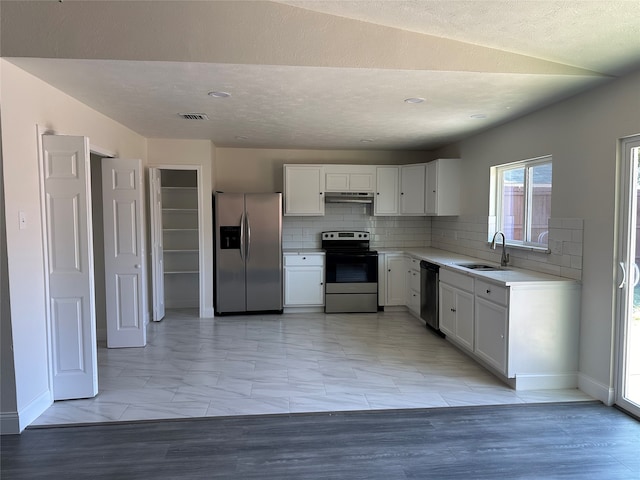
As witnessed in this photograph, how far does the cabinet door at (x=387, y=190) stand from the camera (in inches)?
233

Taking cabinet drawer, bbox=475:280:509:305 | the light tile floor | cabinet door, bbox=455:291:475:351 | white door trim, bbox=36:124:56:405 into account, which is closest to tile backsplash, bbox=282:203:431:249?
the light tile floor

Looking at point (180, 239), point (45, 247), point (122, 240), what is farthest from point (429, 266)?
point (45, 247)

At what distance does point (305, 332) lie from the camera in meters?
4.77

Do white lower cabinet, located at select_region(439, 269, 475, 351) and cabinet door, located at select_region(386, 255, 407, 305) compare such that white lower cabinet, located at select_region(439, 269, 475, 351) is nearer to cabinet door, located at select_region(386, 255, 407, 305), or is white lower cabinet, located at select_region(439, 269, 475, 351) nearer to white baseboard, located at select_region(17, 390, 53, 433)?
cabinet door, located at select_region(386, 255, 407, 305)

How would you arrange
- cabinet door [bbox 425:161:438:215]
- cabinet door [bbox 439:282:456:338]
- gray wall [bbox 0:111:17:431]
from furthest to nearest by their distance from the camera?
cabinet door [bbox 425:161:438:215] → cabinet door [bbox 439:282:456:338] → gray wall [bbox 0:111:17:431]

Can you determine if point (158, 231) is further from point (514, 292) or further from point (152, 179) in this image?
point (514, 292)

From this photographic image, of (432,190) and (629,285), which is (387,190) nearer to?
(432,190)

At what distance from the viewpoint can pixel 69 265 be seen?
118 inches

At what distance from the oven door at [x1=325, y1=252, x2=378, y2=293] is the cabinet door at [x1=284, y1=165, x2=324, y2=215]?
775 mm

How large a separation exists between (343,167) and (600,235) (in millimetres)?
3487

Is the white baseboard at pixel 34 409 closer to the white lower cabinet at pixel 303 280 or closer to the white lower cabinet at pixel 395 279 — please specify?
the white lower cabinet at pixel 303 280

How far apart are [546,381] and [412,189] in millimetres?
3259

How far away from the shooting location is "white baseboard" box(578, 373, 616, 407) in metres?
2.94

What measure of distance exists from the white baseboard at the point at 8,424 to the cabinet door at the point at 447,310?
144 inches
